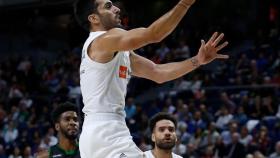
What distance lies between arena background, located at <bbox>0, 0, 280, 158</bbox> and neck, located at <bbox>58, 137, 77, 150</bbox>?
6.30 meters

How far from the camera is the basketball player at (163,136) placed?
6.51 m

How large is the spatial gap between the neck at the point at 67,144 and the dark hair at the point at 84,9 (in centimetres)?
218

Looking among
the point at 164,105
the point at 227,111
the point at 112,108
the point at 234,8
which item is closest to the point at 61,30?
the point at 234,8

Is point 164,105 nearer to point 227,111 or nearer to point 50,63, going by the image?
point 227,111

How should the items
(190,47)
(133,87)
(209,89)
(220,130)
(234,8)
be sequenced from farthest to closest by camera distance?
1. (234,8)
2. (190,47)
3. (133,87)
4. (209,89)
5. (220,130)

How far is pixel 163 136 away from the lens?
6.57 meters

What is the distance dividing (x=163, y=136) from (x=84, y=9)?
216cm

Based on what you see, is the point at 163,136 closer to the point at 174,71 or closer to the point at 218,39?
the point at 174,71

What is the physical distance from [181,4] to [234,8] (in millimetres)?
19248

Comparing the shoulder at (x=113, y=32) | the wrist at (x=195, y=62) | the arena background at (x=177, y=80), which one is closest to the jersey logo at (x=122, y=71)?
the shoulder at (x=113, y=32)

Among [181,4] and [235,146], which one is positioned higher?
[181,4]

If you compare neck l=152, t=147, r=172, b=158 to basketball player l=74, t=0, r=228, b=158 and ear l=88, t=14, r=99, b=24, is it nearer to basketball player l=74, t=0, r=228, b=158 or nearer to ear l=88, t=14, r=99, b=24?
basketball player l=74, t=0, r=228, b=158

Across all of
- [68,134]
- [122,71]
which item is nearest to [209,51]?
[122,71]

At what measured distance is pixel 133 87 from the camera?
18953 millimetres
